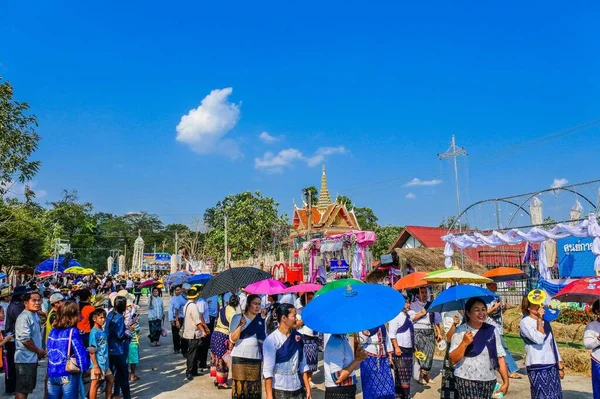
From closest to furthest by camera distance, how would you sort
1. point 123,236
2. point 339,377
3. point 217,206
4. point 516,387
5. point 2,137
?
point 339,377
point 516,387
point 2,137
point 217,206
point 123,236

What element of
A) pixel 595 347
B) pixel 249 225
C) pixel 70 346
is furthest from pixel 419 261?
pixel 249 225

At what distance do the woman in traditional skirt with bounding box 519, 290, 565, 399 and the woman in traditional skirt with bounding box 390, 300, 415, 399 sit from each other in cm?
176

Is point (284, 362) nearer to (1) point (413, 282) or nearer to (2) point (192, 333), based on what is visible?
(1) point (413, 282)

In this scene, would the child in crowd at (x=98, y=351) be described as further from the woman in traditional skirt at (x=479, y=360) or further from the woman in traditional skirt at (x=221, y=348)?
the woman in traditional skirt at (x=479, y=360)

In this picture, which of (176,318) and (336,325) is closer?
(336,325)

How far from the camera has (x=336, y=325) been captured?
359cm

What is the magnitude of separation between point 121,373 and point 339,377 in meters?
3.99

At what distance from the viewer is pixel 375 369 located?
15.9ft

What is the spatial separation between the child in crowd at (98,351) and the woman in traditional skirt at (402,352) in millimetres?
3868

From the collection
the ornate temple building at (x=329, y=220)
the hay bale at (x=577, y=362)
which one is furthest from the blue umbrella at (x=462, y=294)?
the ornate temple building at (x=329, y=220)

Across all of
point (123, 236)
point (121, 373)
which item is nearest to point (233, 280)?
point (121, 373)

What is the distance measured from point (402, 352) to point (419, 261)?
36.0 feet

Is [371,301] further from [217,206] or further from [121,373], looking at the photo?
[217,206]

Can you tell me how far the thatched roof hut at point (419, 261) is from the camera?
17031mm
